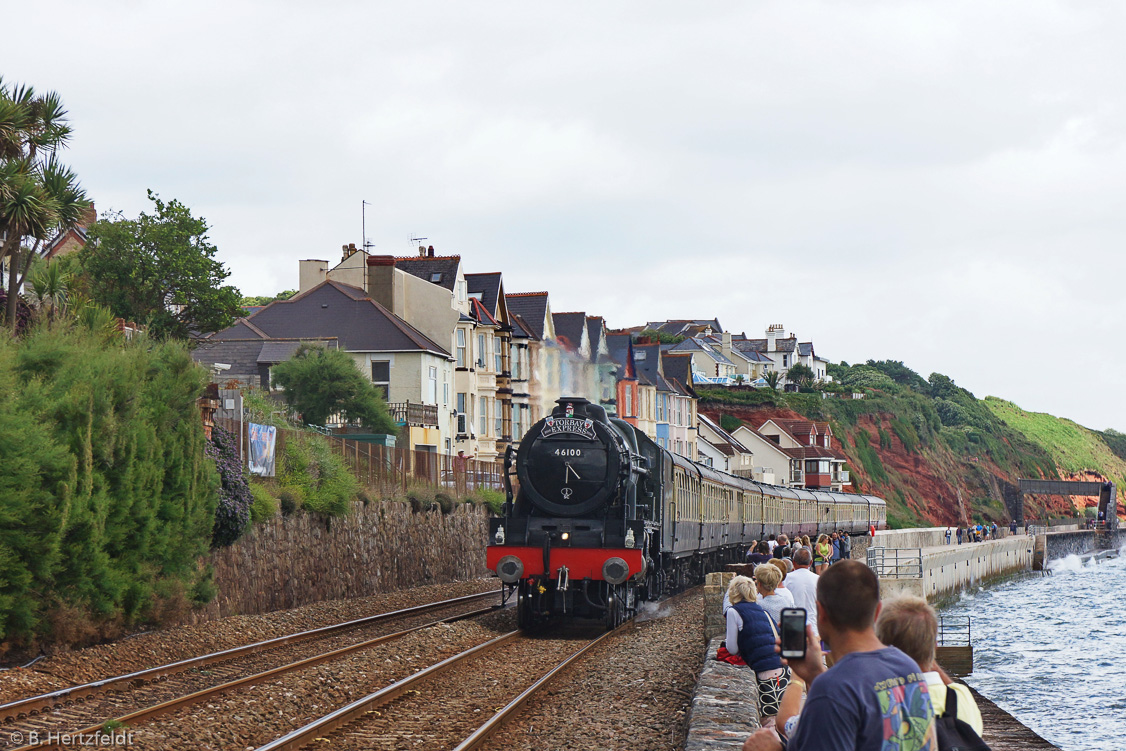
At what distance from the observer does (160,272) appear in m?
36.7

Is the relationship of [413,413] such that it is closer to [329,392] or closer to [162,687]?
[329,392]

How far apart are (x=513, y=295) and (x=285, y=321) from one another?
13.8m

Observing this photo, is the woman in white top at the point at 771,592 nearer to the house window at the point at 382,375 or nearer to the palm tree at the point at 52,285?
the palm tree at the point at 52,285

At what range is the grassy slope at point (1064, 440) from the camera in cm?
16838

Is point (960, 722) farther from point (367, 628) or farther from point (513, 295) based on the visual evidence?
point (513, 295)

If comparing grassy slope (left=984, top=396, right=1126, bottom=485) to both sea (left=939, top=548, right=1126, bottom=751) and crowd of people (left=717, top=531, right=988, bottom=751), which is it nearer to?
sea (left=939, top=548, right=1126, bottom=751)

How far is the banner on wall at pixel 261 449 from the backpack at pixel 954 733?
18777 millimetres

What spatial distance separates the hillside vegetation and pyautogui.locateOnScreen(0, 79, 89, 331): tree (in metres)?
84.5

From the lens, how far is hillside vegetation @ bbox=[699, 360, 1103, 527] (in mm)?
115062

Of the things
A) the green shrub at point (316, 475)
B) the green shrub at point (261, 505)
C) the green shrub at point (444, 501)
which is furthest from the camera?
the green shrub at point (444, 501)

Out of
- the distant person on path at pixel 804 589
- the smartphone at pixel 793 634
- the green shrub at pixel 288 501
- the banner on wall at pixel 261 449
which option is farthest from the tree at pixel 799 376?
the smartphone at pixel 793 634

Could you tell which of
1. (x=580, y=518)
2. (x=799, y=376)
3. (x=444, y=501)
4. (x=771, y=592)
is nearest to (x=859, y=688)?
(x=771, y=592)

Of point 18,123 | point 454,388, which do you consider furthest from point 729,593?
point 454,388

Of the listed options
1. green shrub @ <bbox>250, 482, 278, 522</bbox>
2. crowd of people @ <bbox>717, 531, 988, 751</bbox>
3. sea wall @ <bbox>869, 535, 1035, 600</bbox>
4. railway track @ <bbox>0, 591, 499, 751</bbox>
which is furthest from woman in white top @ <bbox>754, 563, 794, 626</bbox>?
sea wall @ <bbox>869, 535, 1035, 600</bbox>
